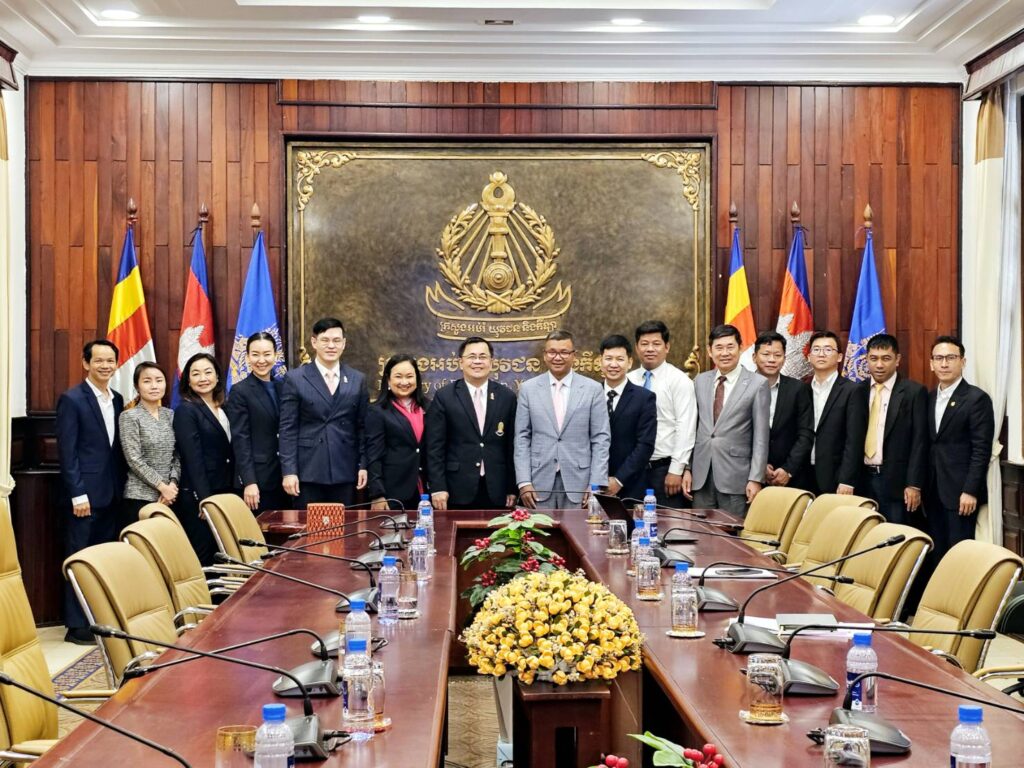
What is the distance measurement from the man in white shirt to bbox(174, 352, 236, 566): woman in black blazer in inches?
100

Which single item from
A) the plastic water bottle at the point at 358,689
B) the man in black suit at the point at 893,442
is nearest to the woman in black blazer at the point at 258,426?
the man in black suit at the point at 893,442

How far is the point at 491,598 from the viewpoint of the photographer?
2873 millimetres

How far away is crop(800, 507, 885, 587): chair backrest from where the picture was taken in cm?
448

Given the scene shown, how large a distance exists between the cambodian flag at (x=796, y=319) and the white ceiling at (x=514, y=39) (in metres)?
1.35

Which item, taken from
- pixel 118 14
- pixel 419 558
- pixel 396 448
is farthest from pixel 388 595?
pixel 118 14

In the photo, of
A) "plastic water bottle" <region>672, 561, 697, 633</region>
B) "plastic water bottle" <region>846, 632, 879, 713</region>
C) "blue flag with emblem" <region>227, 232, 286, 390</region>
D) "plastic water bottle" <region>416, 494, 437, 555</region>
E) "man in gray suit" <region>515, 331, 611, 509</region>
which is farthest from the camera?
"blue flag with emblem" <region>227, 232, 286, 390</region>

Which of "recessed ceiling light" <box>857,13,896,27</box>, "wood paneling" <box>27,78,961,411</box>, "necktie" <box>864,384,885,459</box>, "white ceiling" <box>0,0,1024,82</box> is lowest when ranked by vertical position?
"necktie" <box>864,384,885,459</box>

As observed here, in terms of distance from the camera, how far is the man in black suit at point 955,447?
6.58 metres

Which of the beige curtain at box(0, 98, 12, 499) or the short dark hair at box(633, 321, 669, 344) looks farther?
the short dark hair at box(633, 321, 669, 344)

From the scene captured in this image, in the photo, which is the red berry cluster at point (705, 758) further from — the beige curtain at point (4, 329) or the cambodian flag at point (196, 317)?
the cambodian flag at point (196, 317)

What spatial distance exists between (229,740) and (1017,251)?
650 centimetres

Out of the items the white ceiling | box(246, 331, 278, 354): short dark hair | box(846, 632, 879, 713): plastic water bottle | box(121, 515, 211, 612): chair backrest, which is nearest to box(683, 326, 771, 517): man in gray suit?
the white ceiling

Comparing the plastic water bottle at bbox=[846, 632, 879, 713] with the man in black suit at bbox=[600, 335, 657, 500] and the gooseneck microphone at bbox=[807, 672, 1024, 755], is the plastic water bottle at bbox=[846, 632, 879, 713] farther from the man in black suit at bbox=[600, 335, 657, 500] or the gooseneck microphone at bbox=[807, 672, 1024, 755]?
the man in black suit at bbox=[600, 335, 657, 500]

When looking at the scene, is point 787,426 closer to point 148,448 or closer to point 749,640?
point 148,448
